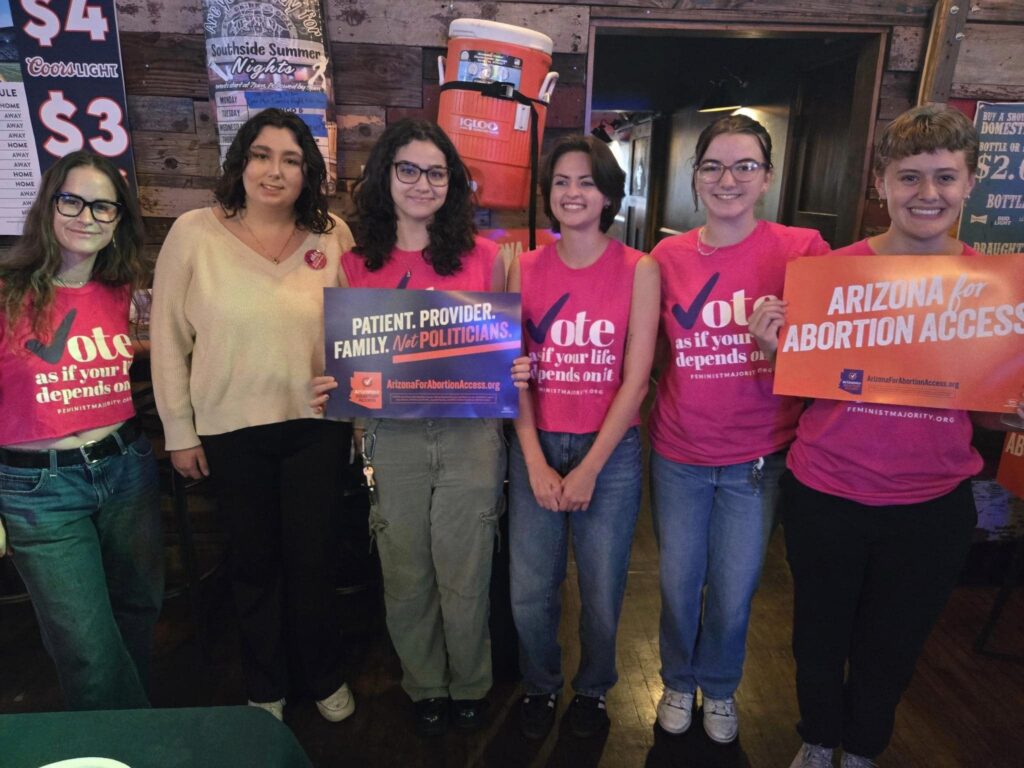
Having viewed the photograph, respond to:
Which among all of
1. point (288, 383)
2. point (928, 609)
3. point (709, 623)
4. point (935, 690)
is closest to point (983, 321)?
point (928, 609)

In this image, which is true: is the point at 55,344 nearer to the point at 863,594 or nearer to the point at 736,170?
the point at 736,170

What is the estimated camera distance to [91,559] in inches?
61.9

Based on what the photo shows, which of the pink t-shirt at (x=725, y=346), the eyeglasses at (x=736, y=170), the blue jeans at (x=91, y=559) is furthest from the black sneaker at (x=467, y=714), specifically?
the eyeglasses at (x=736, y=170)

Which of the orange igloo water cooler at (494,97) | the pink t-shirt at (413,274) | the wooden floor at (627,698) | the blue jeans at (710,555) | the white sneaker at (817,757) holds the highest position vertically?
the orange igloo water cooler at (494,97)

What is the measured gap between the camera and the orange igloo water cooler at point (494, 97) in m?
2.18

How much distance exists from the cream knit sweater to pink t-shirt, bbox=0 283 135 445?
94 mm

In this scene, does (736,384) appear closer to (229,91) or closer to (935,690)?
(935,690)

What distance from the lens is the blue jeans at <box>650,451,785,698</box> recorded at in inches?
67.1

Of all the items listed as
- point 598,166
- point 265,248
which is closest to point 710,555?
point 598,166

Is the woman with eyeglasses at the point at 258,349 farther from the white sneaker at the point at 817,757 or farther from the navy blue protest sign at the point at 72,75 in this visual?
the white sneaker at the point at 817,757

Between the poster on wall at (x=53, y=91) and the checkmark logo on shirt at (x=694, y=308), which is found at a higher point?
the poster on wall at (x=53, y=91)

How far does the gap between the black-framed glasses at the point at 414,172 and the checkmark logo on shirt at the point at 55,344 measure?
2.72 feet

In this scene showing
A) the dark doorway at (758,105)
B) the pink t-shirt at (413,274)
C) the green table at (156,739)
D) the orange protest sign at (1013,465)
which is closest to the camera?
the green table at (156,739)

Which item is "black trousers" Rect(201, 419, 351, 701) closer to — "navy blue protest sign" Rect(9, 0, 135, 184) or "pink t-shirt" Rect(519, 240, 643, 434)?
"pink t-shirt" Rect(519, 240, 643, 434)
